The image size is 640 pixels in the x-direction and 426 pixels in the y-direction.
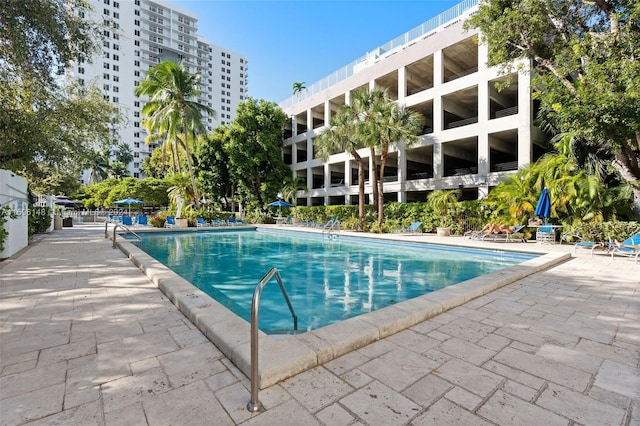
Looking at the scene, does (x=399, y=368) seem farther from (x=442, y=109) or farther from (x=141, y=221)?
(x=141, y=221)

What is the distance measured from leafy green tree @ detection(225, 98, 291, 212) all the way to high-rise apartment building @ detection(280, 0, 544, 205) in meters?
2.72

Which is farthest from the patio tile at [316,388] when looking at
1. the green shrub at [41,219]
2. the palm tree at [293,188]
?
the palm tree at [293,188]

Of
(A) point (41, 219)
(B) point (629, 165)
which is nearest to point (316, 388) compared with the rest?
(B) point (629, 165)

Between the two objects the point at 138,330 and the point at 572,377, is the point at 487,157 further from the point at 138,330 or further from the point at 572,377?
the point at 138,330

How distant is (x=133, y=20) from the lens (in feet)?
217

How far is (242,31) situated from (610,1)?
19949 mm

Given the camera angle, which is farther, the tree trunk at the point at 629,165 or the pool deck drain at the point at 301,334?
the tree trunk at the point at 629,165

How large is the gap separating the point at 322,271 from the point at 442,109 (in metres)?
15.5

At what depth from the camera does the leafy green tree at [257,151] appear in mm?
27562

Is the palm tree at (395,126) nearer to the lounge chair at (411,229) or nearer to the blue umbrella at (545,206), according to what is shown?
the lounge chair at (411,229)

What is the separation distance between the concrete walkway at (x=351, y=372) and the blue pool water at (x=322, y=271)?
187 cm

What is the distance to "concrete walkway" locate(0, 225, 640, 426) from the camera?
2.07 meters

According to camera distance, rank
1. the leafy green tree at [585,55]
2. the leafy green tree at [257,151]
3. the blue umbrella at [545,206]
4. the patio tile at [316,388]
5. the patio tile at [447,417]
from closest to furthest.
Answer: the patio tile at [447,417]
the patio tile at [316,388]
the leafy green tree at [585,55]
the blue umbrella at [545,206]
the leafy green tree at [257,151]

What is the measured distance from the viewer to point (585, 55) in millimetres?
8414
